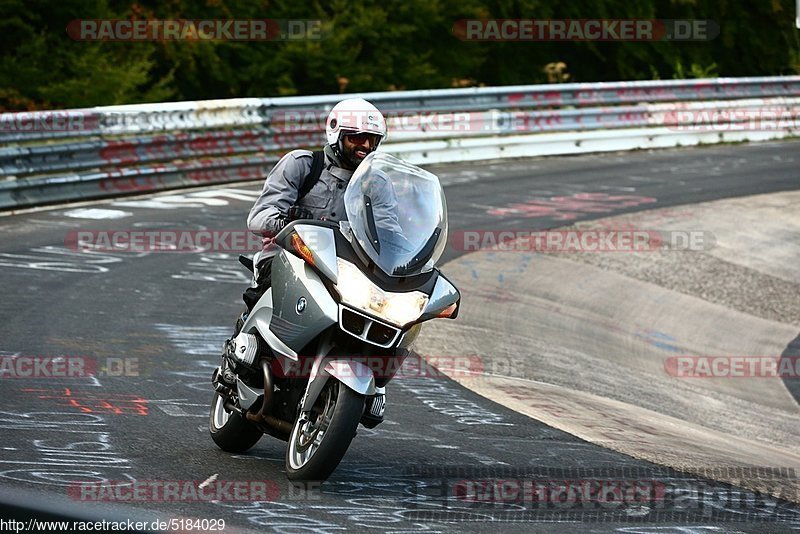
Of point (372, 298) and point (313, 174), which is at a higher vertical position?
point (313, 174)

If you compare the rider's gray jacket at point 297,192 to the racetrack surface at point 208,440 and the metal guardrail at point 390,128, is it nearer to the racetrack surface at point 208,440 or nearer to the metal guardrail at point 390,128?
the racetrack surface at point 208,440

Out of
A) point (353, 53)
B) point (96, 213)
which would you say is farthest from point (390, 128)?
point (96, 213)

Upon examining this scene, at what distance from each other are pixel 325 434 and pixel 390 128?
1536 cm

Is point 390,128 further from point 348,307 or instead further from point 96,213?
point 348,307

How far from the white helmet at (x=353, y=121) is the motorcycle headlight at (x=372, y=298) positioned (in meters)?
0.81

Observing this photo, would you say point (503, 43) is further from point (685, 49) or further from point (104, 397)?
point (104, 397)

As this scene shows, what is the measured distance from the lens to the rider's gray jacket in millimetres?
6625

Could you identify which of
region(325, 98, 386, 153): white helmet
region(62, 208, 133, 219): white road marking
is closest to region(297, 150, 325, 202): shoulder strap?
region(325, 98, 386, 153): white helmet

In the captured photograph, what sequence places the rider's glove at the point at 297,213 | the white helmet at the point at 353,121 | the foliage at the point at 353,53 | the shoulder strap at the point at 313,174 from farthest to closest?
the foliage at the point at 353,53, the shoulder strap at the point at 313,174, the white helmet at the point at 353,121, the rider's glove at the point at 297,213

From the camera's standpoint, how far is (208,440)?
736 centimetres

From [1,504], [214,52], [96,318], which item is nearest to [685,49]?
[214,52]

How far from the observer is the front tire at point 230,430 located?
273 inches

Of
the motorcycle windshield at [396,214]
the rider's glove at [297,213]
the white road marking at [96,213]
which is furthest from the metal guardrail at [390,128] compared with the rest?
the motorcycle windshield at [396,214]

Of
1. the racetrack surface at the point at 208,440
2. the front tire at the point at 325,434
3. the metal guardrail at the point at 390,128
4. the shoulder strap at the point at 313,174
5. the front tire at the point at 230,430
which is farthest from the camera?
the metal guardrail at the point at 390,128
